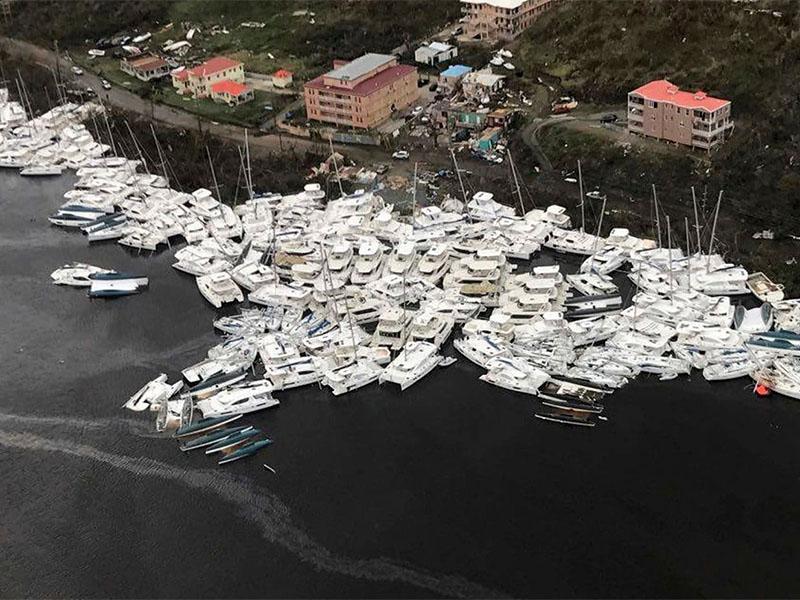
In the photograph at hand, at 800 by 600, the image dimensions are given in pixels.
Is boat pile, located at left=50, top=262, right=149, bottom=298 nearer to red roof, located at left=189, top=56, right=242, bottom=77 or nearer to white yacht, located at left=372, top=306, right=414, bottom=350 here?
white yacht, located at left=372, top=306, right=414, bottom=350

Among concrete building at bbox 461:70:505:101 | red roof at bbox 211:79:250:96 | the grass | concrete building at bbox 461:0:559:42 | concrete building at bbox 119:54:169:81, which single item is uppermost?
concrete building at bbox 461:0:559:42

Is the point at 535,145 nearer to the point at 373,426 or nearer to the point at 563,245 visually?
the point at 563,245

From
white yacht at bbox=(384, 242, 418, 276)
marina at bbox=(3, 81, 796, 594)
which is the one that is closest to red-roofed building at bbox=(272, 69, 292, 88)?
white yacht at bbox=(384, 242, 418, 276)

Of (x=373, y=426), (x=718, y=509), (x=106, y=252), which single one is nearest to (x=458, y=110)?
(x=106, y=252)

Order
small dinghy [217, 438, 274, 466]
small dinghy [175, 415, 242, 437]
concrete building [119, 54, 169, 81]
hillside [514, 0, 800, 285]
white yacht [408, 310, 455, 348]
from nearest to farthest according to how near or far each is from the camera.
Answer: small dinghy [217, 438, 274, 466], small dinghy [175, 415, 242, 437], white yacht [408, 310, 455, 348], hillside [514, 0, 800, 285], concrete building [119, 54, 169, 81]

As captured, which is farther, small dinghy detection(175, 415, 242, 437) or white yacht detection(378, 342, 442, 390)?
white yacht detection(378, 342, 442, 390)

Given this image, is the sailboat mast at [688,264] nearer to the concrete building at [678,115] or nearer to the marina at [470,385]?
the marina at [470,385]

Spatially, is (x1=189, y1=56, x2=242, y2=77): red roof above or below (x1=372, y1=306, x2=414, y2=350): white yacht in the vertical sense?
above

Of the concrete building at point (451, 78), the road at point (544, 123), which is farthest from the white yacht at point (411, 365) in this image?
the concrete building at point (451, 78)

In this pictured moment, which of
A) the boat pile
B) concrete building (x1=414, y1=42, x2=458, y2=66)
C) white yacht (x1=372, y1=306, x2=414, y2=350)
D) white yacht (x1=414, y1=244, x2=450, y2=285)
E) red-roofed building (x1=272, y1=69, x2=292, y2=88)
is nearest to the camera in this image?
white yacht (x1=372, y1=306, x2=414, y2=350)
